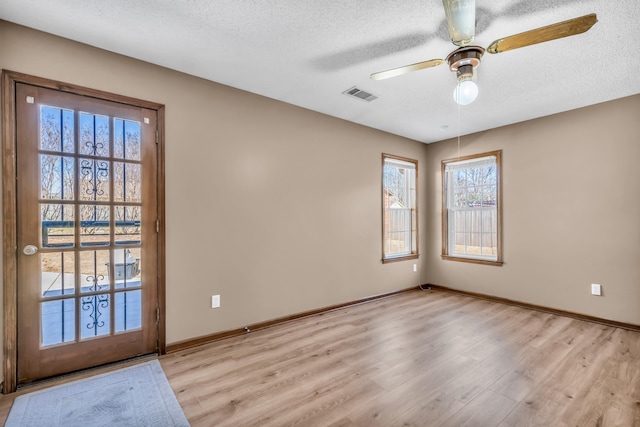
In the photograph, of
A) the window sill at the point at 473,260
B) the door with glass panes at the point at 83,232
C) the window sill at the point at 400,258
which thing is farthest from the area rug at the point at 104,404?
the window sill at the point at 473,260

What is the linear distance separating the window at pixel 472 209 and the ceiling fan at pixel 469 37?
2788 millimetres

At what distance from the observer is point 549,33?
172 cm

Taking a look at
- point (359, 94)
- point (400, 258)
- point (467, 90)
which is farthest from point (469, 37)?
point (400, 258)

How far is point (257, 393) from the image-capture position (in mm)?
2199

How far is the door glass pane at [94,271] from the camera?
2.48 metres

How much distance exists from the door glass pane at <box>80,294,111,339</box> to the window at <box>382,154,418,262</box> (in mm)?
3582

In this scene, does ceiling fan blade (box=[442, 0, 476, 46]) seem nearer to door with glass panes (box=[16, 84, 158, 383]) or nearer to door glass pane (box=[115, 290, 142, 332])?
door with glass panes (box=[16, 84, 158, 383])

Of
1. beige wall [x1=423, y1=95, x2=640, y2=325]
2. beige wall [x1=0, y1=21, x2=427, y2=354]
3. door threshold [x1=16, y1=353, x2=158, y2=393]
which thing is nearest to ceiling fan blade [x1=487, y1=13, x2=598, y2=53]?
beige wall [x1=0, y1=21, x2=427, y2=354]

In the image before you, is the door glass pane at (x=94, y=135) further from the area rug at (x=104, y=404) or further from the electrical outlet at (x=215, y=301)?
the area rug at (x=104, y=404)

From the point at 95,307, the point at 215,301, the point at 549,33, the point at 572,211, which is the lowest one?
the point at 215,301

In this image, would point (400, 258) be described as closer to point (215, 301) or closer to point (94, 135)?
point (215, 301)

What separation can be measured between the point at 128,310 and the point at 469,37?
3.43m

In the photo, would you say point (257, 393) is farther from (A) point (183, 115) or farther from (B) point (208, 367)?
(A) point (183, 115)

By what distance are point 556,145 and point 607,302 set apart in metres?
2.02
